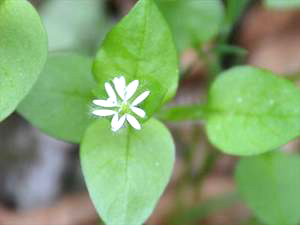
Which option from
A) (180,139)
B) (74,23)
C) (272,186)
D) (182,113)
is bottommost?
(180,139)

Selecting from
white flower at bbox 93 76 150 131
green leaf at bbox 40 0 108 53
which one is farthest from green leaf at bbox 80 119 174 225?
green leaf at bbox 40 0 108 53

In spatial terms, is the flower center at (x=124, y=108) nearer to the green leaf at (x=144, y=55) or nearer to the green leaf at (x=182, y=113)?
the green leaf at (x=144, y=55)

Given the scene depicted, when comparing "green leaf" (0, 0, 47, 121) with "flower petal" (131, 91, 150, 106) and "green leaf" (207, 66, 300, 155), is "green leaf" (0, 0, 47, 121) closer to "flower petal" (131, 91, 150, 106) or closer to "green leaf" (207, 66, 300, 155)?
"flower petal" (131, 91, 150, 106)

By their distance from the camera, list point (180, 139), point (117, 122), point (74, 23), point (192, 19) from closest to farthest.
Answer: point (117, 122), point (192, 19), point (180, 139), point (74, 23)

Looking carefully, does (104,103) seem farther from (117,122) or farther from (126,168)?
(126,168)

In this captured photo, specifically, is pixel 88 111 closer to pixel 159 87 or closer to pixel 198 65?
pixel 159 87

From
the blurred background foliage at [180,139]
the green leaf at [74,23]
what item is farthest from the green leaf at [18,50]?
the green leaf at [74,23]

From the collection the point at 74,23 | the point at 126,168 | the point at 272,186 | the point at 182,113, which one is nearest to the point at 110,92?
the point at 126,168

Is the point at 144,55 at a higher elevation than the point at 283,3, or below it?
higher
